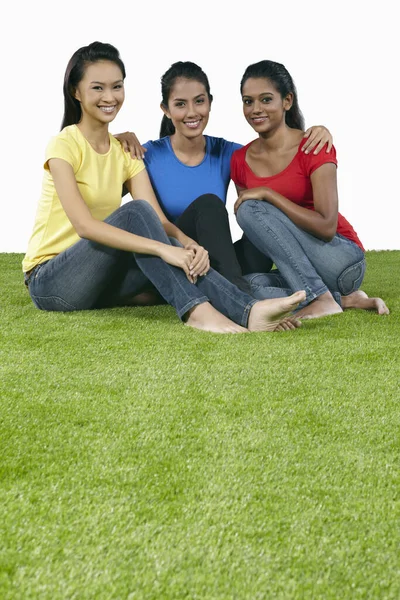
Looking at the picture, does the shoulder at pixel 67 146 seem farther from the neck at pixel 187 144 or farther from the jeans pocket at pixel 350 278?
the jeans pocket at pixel 350 278

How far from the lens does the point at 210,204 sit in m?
3.40

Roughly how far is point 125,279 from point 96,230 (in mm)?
501

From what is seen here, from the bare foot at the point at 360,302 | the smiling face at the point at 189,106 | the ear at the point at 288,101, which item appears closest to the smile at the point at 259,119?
the ear at the point at 288,101

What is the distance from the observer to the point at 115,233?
3.02m

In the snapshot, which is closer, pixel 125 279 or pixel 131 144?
pixel 125 279

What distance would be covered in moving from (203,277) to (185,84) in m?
1.03

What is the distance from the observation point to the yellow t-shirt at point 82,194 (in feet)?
10.9

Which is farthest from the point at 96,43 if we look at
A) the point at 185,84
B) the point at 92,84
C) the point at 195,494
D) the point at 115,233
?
the point at 195,494

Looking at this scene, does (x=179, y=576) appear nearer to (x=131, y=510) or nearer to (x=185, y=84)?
(x=131, y=510)

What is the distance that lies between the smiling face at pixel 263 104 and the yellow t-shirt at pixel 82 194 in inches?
26.4

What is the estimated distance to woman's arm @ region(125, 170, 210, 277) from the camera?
9.84 ft

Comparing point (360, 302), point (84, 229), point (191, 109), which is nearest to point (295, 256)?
point (360, 302)

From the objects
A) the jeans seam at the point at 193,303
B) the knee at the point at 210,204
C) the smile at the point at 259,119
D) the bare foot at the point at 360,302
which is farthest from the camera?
the bare foot at the point at 360,302

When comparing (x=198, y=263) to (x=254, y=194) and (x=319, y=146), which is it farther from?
(x=319, y=146)
